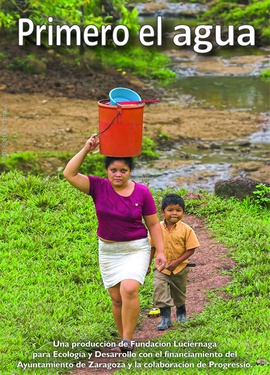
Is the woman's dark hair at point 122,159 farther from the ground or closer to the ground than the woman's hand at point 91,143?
closer to the ground

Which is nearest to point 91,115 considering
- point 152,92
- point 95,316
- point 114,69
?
point 152,92

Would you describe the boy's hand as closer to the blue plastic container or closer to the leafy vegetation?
the blue plastic container

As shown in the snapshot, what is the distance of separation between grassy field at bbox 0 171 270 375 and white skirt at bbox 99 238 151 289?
0.56m

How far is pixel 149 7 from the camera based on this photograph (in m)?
27.0

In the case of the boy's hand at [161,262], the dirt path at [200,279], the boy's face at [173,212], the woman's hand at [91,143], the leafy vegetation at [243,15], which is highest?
the woman's hand at [91,143]

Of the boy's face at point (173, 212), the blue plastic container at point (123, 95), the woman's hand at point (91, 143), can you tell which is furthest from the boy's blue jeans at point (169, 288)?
the blue plastic container at point (123, 95)

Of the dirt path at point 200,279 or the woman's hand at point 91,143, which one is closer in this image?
the woman's hand at point 91,143

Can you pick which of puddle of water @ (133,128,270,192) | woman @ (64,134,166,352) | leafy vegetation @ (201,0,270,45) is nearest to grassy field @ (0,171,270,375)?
woman @ (64,134,166,352)

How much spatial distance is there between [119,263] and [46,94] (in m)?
10.9

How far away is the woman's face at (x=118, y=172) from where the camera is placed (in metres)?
5.18

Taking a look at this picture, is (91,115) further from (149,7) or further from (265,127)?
(149,7)

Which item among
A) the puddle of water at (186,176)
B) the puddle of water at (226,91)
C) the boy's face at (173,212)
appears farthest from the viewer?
the puddle of water at (226,91)

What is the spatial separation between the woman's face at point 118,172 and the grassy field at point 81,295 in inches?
46.8

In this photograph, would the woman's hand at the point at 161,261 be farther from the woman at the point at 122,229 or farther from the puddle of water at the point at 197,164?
the puddle of water at the point at 197,164
